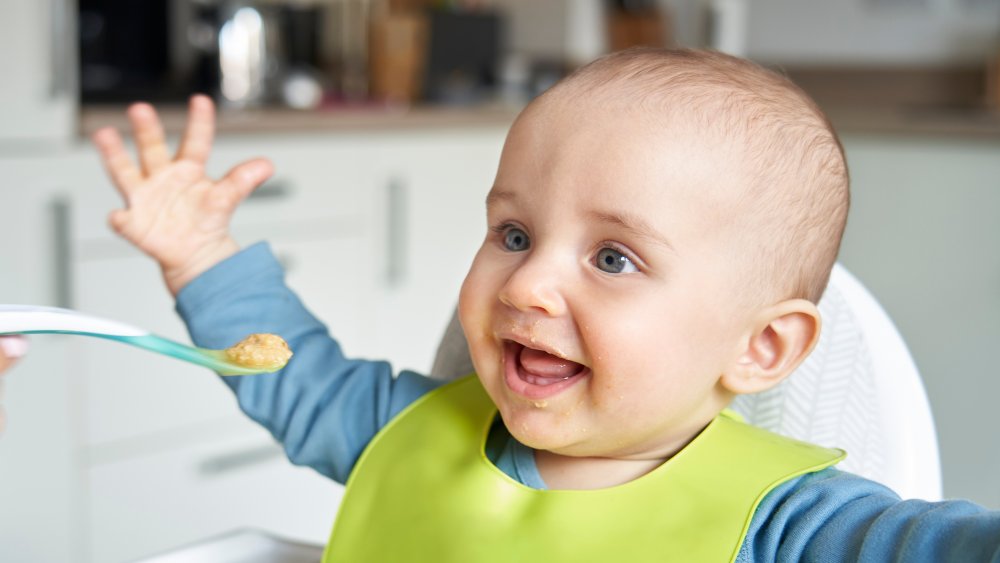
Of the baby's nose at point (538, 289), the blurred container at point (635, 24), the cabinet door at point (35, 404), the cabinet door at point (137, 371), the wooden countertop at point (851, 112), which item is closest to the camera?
the baby's nose at point (538, 289)

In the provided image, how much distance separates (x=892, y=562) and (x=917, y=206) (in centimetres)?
191

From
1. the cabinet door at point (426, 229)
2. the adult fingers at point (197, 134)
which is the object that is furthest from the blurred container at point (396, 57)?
the adult fingers at point (197, 134)

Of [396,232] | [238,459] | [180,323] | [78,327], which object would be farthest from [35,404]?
[78,327]

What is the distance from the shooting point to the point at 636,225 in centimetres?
75

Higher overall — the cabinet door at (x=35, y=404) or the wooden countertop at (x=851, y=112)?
the wooden countertop at (x=851, y=112)

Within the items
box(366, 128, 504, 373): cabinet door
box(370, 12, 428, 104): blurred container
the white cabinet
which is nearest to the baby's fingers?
the white cabinet

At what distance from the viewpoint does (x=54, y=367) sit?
6.16 ft

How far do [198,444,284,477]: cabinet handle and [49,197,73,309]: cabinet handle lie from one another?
433mm

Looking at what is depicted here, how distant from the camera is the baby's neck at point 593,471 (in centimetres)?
82

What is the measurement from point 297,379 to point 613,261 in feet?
1.02

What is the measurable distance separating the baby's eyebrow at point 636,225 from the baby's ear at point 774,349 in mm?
102

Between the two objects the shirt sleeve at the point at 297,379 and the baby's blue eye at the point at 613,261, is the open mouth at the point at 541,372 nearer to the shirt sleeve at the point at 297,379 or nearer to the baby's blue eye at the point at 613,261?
the baby's blue eye at the point at 613,261

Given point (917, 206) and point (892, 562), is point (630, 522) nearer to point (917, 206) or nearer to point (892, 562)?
point (892, 562)

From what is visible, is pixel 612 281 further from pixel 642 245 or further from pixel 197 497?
pixel 197 497
